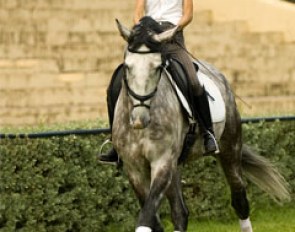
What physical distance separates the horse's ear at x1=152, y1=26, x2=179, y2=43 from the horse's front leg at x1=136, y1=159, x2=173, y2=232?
0.91 metres

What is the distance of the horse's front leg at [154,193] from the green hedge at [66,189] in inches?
110

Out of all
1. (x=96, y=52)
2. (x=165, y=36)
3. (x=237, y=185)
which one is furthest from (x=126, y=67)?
(x=96, y=52)

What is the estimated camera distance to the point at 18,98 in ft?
58.1

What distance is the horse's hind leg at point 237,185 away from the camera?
11.8 metres

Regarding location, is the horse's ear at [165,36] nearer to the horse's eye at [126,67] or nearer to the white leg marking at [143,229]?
the horse's eye at [126,67]

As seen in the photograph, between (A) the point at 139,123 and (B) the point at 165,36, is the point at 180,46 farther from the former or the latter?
(A) the point at 139,123

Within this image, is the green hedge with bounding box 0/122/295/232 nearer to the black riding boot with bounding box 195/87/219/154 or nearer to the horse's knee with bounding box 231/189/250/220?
the horse's knee with bounding box 231/189/250/220

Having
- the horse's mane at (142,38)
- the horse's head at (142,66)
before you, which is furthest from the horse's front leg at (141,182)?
the horse's mane at (142,38)

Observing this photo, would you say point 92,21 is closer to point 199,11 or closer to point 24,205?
point 199,11

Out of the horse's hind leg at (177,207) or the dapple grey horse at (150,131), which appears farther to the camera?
the horse's hind leg at (177,207)

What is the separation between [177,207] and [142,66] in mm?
1377

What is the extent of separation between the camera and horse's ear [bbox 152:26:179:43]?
9375 millimetres

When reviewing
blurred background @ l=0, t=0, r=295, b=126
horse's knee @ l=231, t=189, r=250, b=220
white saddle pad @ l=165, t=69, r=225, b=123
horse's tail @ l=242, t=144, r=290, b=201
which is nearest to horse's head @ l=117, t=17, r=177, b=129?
white saddle pad @ l=165, t=69, r=225, b=123

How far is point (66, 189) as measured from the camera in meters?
12.7
